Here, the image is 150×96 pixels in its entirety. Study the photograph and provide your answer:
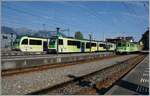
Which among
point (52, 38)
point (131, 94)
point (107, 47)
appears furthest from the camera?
point (107, 47)

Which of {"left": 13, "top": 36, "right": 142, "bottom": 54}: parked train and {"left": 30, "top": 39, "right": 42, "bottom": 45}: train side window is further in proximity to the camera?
{"left": 30, "top": 39, "right": 42, "bottom": 45}: train side window

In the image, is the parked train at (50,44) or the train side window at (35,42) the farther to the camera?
the train side window at (35,42)

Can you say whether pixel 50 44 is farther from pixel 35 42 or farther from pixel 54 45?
pixel 35 42

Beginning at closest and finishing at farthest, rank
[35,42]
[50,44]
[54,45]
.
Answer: [35,42] < [54,45] < [50,44]

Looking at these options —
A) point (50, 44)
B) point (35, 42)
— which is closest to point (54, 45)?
point (50, 44)

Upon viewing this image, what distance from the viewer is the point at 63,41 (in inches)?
2072

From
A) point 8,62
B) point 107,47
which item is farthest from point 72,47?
point 8,62

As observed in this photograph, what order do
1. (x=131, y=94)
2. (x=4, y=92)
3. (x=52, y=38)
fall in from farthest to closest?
(x=52, y=38)
(x=4, y=92)
(x=131, y=94)

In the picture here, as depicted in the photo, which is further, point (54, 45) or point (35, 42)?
point (54, 45)

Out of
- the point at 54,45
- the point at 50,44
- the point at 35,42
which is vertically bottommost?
the point at 54,45

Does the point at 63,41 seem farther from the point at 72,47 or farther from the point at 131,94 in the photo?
the point at 131,94

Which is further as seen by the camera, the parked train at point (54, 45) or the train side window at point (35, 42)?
the train side window at point (35, 42)

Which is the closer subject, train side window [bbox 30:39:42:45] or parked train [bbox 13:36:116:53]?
parked train [bbox 13:36:116:53]

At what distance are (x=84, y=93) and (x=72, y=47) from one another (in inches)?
1761
